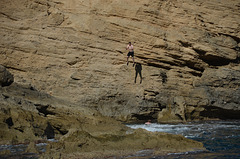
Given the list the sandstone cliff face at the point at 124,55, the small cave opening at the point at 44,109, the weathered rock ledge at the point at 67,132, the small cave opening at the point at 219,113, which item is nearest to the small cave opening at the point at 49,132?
the weathered rock ledge at the point at 67,132

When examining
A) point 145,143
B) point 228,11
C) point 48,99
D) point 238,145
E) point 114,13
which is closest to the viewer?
point 145,143

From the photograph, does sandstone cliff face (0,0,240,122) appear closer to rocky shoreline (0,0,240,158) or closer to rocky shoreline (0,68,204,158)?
Answer: rocky shoreline (0,0,240,158)

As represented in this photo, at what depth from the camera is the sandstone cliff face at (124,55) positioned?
53.8 ft

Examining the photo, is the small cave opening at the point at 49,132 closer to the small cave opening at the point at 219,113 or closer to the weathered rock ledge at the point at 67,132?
the weathered rock ledge at the point at 67,132

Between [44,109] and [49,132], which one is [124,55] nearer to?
[44,109]

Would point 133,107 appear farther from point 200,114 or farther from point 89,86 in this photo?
point 200,114

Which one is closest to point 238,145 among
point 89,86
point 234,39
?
point 89,86

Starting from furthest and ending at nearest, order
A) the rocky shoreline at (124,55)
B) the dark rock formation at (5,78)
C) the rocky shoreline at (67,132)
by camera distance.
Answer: the rocky shoreline at (124,55), the dark rock formation at (5,78), the rocky shoreline at (67,132)

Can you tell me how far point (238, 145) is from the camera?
30.4 feet

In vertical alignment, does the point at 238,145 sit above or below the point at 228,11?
below

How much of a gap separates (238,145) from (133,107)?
7.90 m

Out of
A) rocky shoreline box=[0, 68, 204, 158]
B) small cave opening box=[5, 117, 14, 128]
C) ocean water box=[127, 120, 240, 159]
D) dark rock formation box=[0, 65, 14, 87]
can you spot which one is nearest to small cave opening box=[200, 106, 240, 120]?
ocean water box=[127, 120, 240, 159]

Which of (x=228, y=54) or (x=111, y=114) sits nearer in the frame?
(x=111, y=114)

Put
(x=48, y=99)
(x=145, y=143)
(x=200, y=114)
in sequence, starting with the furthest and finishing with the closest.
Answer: (x=200, y=114), (x=48, y=99), (x=145, y=143)
